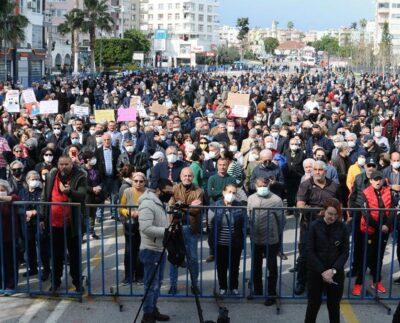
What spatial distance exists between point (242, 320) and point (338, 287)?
1.25m

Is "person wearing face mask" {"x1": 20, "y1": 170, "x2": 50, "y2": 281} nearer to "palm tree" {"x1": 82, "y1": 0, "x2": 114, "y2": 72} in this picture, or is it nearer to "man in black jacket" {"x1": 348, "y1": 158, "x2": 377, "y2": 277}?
"man in black jacket" {"x1": 348, "y1": 158, "x2": 377, "y2": 277}

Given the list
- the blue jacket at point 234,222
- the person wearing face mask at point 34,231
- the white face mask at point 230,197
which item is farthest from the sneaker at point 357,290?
the person wearing face mask at point 34,231

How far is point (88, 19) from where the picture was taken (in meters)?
66.8

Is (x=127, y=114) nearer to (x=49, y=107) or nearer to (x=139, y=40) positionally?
(x=49, y=107)

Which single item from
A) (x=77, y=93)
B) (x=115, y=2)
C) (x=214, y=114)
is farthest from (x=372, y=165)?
(x=115, y=2)

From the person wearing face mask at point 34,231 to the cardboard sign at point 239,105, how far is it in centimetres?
992

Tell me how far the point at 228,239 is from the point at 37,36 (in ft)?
187

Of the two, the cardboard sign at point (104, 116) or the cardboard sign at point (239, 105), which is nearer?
the cardboard sign at point (104, 116)

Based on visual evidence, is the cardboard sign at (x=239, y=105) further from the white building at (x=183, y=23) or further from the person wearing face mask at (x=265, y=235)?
the white building at (x=183, y=23)

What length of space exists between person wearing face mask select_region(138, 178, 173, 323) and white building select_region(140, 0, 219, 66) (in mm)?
134952

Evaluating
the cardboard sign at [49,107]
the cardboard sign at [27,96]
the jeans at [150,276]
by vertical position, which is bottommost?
the jeans at [150,276]

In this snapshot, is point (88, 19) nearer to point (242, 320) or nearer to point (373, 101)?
point (373, 101)

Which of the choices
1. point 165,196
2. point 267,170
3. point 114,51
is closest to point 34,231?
point 165,196

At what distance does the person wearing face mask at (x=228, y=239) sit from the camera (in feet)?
25.6
